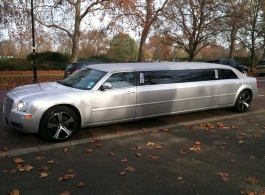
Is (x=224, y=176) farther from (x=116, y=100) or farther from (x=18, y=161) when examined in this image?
(x=18, y=161)

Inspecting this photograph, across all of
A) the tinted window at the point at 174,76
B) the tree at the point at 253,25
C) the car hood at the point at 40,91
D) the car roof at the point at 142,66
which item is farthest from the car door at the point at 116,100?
the tree at the point at 253,25

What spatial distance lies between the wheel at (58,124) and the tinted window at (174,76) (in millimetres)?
1840

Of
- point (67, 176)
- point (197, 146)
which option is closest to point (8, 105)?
point (67, 176)

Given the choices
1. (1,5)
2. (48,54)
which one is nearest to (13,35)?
(1,5)

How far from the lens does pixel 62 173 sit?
13.0 ft

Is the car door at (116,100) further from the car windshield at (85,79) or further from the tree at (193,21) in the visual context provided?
the tree at (193,21)

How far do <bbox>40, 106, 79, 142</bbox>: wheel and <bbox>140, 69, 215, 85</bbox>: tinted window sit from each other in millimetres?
1840

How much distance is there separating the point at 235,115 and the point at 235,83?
0.91 meters

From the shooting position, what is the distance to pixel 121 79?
6184 millimetres

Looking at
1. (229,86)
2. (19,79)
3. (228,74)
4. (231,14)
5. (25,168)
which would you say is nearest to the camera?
(25,168)

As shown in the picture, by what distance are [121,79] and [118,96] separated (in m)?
0.42

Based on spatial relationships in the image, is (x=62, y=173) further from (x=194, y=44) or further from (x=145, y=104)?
(x=194, y=44)

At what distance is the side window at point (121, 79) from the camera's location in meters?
6.07

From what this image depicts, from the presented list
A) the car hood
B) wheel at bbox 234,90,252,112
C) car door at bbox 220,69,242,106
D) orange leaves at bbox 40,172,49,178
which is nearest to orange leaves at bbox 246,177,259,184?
orange leaves at bbox 40,172,49,178
